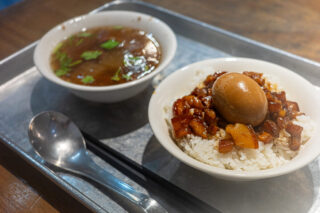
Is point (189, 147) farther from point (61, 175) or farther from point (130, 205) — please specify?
point (61, 175)

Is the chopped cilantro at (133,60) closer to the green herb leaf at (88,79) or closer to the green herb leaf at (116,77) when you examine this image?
the green herb leaf at (116,77)

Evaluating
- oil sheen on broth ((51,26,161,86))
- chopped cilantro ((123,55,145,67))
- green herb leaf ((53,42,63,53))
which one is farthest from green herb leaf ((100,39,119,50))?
green herb leaf ((53,42,63,53))

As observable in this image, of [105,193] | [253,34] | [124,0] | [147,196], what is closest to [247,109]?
[147,196]

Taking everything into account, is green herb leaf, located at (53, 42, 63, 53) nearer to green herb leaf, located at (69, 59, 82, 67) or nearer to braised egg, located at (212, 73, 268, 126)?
green herb leaf, located at (69, 59, 82, 67)

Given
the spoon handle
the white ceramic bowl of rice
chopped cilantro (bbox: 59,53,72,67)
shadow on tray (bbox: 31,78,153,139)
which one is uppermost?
the white ceramic bowl of rice

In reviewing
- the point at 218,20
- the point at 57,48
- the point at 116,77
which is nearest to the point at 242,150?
the point at 116,77

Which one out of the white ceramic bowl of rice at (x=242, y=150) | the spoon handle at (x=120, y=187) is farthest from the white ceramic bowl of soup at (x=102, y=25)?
the spoon handle at (x=120, y=187)

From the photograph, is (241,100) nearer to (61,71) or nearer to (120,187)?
(120,187)
